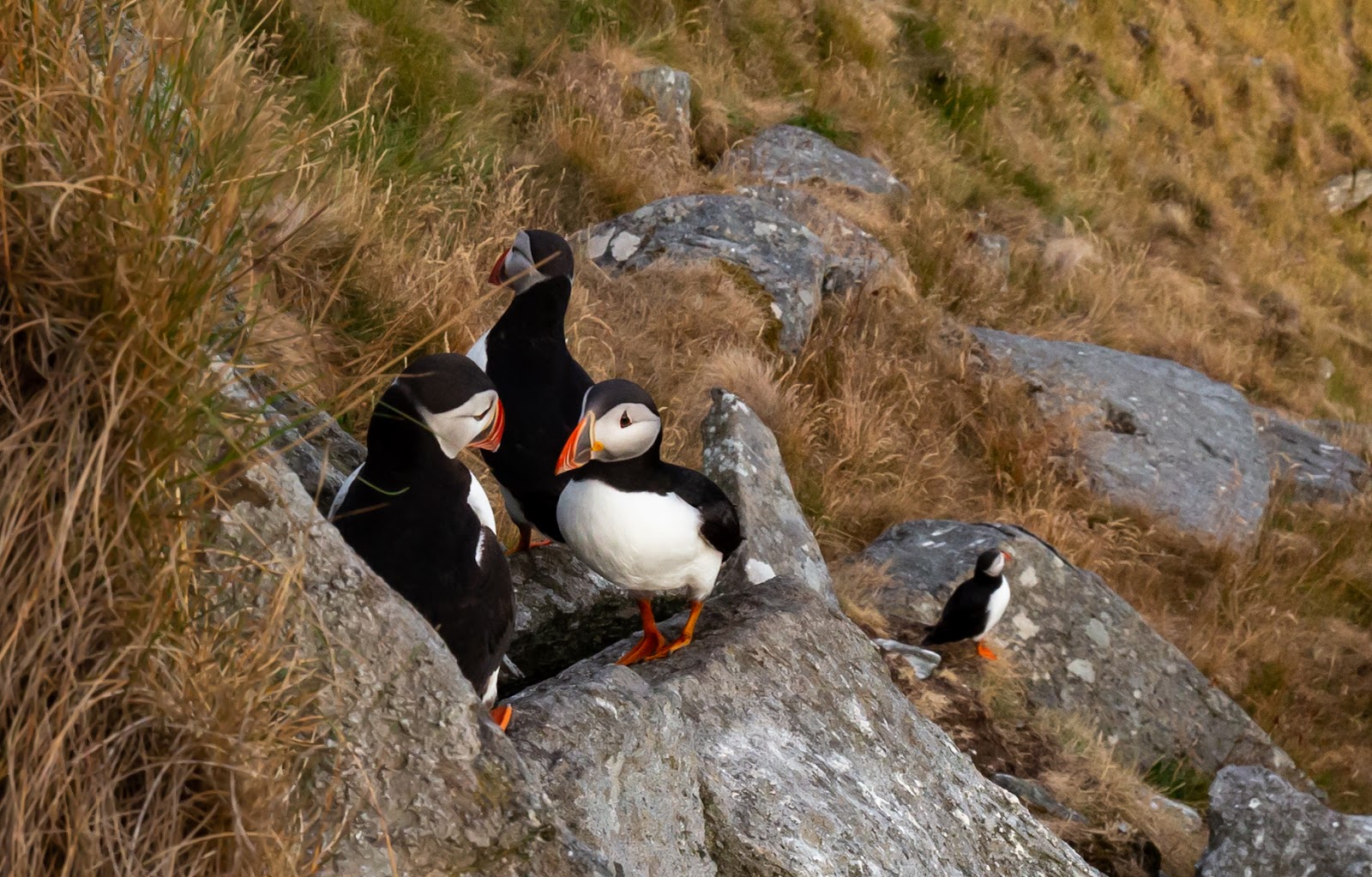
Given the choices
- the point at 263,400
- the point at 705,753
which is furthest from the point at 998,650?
the point at 263,400

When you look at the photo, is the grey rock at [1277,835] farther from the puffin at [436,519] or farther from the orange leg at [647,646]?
the puffin at [436,519]

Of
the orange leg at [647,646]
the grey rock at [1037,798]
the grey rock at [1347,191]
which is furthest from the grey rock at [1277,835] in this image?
the grey rock at [1347,191]

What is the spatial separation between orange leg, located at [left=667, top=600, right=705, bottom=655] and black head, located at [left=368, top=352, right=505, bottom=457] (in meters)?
0.83

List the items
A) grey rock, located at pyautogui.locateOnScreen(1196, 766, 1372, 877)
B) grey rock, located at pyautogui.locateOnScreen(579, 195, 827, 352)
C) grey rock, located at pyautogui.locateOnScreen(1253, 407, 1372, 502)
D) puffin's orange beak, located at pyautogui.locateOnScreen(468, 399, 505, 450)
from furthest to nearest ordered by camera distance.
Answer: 1. grey rock, located at pyautogui.locateOnScreen(1253, 407, 1372, 502)
2. grey rock, located at pyautogui.locateOnScreen(579, 195, 827, 352)
3. grey rock, located at pyautogui.locateOnScreen(1196, 766, 1372, 877)
4. puffin's orange beak, located at pyautogui.locateOnScreen(468, 399, 505, 450)

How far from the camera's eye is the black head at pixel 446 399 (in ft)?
8.65

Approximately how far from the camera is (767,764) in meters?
2.87

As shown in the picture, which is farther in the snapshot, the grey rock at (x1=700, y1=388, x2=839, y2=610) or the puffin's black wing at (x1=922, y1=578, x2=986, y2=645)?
the puffin's black wing at (x1=922, y1=578, x2=986, y2=645)

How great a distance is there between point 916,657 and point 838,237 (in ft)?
14.2

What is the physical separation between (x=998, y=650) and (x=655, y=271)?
282 centimetres

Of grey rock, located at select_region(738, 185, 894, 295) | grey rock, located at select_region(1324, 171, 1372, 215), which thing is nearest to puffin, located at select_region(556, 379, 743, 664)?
grey rock, located at select_region(738, 185, 894, 295)

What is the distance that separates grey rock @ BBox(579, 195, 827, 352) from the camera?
741 cm

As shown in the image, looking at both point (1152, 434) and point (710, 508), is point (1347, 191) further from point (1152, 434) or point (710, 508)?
point (710, 508)

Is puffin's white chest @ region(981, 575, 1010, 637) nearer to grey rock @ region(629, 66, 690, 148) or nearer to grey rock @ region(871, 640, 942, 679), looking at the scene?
grey rock @ region(871, 640, 942, 679)

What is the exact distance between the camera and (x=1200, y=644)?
25.5 feet
